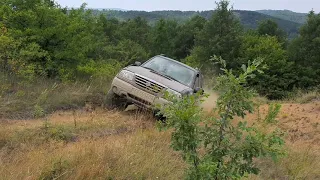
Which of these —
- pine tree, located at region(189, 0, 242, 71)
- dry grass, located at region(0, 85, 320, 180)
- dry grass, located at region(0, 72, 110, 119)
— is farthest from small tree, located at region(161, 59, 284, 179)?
pine tree, located at region(189, 0, 242, 71)

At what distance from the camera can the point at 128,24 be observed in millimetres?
70312

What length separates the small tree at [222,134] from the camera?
2.54 m

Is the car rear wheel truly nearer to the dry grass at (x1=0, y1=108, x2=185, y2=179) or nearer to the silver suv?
the silver suv

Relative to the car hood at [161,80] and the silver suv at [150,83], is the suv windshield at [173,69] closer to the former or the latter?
the silver suv at [150,83]

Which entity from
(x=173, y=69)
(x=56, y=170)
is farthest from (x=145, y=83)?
(x=56, y=170)

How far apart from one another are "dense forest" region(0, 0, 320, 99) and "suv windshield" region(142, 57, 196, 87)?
2.13 metres

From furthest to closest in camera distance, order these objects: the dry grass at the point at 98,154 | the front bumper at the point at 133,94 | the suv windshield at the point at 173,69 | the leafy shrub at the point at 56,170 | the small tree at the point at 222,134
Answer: the suv windshield at the point at 173,69
the front bumper at the point at 133,94
the dry grass at the point at 98,154
the leafy shrub at the point at 56,170
the small tree at the point at 222,134

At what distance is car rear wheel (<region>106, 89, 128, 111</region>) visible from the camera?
338 inches

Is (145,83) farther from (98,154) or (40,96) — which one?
(98,154)

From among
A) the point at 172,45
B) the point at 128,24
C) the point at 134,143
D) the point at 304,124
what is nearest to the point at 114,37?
the point at 128,24

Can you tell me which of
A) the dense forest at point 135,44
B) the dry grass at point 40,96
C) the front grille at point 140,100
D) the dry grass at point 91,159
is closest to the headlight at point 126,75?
the front grille at point 140,100

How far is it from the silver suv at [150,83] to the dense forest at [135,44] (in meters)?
1.85

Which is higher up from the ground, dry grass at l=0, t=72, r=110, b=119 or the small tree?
the small tree

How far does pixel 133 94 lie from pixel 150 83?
0.47 metres
